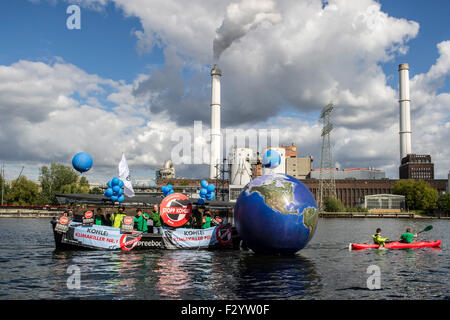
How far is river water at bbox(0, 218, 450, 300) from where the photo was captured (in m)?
13.5

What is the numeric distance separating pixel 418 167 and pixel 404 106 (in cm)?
2625

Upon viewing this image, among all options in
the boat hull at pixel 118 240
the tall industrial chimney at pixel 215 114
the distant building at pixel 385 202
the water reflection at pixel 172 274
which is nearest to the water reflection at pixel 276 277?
the water reflection at pixel 172 274

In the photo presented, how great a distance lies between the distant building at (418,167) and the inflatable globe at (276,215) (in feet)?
524

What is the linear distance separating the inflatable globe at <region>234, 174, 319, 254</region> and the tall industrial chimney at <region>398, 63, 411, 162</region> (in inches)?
6141

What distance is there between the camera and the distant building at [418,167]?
16412 centimetres

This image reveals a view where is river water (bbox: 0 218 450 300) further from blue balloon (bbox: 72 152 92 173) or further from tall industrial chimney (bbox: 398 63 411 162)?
tall industrial chimney (bbox: 398 63 411 162)

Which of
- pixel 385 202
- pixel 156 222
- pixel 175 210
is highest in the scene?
pixel 175 210

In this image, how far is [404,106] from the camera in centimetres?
15962

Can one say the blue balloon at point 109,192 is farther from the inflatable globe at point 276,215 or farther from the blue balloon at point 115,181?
the inflatable globe at point 276,215

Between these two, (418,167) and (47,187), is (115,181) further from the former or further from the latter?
(418,167)

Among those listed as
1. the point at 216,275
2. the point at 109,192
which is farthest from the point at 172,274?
the point at 109,192

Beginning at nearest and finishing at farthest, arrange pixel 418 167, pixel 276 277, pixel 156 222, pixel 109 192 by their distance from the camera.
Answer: pixel 276 277 → pixel 156 222 → pixel 109 192 → pixel 418 167

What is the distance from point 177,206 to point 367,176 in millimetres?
175530
